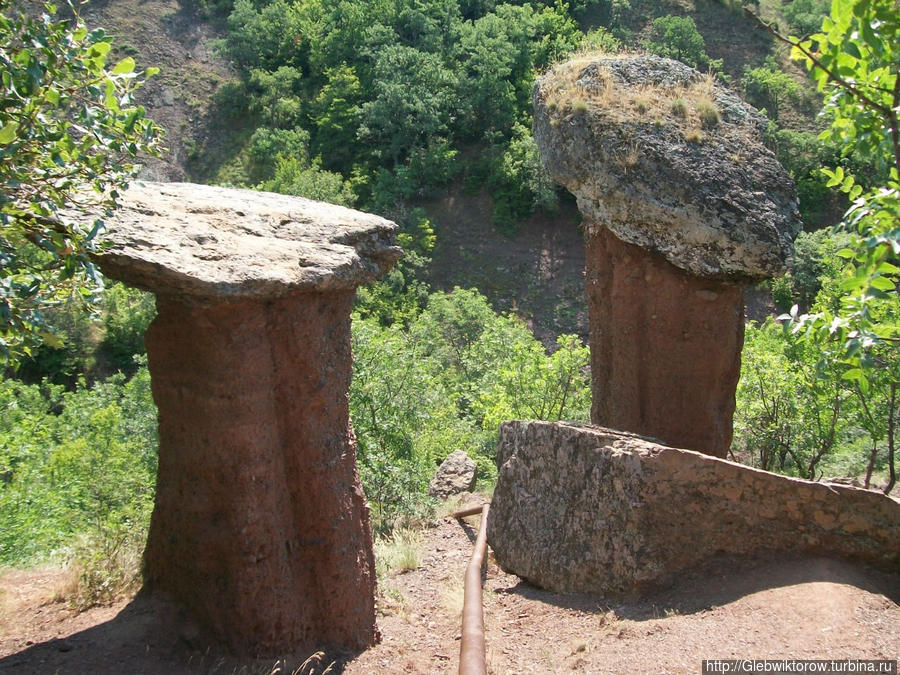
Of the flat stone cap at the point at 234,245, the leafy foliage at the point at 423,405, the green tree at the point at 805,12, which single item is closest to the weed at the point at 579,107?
the flat stone cap at the point at 234,245

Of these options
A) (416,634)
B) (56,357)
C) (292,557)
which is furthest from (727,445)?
(56,357)

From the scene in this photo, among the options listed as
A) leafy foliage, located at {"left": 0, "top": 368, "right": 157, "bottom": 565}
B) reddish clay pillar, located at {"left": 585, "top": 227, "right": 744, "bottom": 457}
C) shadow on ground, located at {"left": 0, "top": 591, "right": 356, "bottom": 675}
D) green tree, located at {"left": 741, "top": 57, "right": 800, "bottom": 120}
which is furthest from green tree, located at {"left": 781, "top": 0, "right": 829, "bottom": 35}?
shadow on ground, located at {"left": 0, "top": 591, "right": 356, "bottom": 675}

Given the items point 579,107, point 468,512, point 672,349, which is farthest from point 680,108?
point 468,512

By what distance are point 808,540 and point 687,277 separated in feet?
10.1

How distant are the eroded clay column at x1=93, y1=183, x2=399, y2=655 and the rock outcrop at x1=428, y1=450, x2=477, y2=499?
612cm

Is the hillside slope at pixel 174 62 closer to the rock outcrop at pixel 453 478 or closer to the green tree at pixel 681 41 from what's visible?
the green tree at pixel 681 41

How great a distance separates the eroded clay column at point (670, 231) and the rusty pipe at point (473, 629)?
274 cm

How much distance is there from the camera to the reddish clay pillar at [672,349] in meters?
8.23

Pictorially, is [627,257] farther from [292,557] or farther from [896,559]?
[292,557]

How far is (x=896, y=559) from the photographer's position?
5.72 m

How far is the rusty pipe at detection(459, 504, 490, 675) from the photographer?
15.4 feet

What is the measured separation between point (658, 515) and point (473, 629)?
185 cm

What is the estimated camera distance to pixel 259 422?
5332mm

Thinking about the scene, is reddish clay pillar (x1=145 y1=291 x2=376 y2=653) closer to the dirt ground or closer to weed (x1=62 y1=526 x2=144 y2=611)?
the dirt ground
